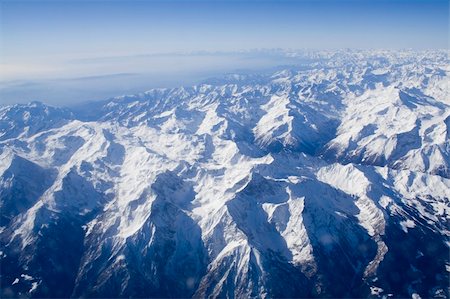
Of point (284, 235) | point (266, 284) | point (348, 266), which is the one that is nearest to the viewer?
point (266, 284)

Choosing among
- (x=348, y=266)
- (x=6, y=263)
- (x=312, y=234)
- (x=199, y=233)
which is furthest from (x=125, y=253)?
(x=348, y=266)

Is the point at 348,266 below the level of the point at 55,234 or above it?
below

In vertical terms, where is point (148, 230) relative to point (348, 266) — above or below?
above

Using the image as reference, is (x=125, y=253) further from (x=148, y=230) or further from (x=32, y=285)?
(x=32, y=285)

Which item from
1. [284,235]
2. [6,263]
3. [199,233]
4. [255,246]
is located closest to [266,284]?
[255,246]

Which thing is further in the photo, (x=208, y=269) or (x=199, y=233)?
(x=199, y=233)

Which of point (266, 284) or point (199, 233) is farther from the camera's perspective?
point (199, 233)

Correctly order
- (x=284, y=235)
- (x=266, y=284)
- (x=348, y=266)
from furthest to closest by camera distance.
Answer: (x=284, y=235) < (x=348, y=266) < (x=266, y=284)

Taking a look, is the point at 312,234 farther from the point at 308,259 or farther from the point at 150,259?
the point at 150,259
